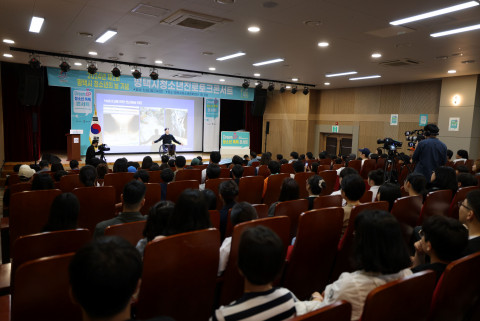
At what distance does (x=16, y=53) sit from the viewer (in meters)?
7.75

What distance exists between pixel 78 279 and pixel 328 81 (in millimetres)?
10674

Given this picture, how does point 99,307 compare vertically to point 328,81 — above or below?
below

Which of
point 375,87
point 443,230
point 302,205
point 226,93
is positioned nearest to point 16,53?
point 226,93

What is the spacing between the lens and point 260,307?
1.17 meters

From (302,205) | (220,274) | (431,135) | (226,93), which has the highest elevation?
(226,93)

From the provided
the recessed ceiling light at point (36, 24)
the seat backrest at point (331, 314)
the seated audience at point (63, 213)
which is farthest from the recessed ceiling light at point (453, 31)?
the recessed ceiling light at point (36, 24)

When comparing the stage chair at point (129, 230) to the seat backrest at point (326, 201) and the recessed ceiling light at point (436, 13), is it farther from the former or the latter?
the recessed ceiling light at point (436, 13)

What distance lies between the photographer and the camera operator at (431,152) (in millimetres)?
5008

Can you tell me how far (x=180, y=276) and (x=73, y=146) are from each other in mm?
10004

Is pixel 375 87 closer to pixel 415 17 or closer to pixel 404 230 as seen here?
pixel 415 17

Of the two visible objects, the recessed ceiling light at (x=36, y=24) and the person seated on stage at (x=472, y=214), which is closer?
the person seated on stage at (x=472, y=214)

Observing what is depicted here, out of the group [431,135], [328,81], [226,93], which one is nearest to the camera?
[431,135]

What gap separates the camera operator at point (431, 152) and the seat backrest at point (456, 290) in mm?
3937

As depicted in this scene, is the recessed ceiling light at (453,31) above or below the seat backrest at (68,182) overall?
above
